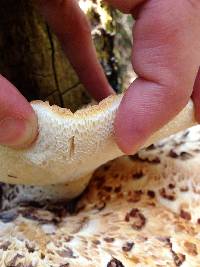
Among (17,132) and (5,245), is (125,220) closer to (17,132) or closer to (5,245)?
(5,245)

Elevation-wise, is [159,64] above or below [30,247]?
above

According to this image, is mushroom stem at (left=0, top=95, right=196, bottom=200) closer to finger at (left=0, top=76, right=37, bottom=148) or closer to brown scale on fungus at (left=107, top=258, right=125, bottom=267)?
finger at (left=0, top=76, right=37, bottom=148)

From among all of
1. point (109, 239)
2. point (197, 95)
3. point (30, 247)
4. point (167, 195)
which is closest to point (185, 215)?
point (167, 195)

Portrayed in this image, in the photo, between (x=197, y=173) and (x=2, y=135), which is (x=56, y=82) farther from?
(x=2, y=135)

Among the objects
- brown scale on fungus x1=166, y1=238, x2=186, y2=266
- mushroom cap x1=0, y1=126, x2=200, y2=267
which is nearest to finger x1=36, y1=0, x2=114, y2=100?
mushroom cap x1=0, y1=126, x2=200, y2=267

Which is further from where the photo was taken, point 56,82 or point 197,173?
point 56,82

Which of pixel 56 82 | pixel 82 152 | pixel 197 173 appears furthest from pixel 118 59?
pixel 82 152
